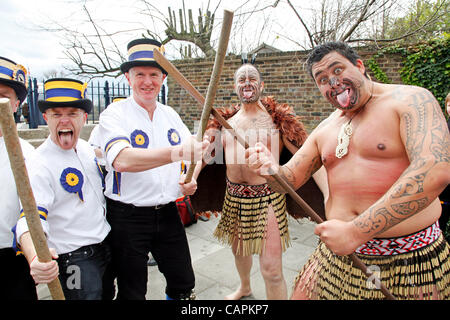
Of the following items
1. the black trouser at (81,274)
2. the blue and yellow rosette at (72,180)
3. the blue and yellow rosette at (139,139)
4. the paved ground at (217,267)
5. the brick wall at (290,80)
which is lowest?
the paved ground at (217,267)

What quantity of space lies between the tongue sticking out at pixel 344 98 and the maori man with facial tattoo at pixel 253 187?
119 cm

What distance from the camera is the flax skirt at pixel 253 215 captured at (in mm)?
2814

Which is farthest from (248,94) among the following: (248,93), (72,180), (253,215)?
(72,180)

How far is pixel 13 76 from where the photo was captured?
1.73m

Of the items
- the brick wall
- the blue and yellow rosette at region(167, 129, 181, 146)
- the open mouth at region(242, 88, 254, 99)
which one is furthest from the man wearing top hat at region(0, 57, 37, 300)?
the brick wall

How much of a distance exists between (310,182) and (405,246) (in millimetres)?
1578

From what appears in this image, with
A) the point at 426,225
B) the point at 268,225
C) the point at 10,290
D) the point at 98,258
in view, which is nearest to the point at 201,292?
the point at 268,225

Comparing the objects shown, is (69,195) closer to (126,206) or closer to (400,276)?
(126,206)

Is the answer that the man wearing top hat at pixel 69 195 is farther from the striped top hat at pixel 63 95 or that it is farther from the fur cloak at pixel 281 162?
the fur cloak at pixel 281 162

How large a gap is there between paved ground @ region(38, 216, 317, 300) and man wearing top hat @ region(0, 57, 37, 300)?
1556 millimetres

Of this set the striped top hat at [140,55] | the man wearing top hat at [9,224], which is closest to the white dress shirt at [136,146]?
the striped top hat at [140,55]

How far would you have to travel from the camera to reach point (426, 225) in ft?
4.99

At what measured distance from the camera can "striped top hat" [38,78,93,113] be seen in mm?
1817
